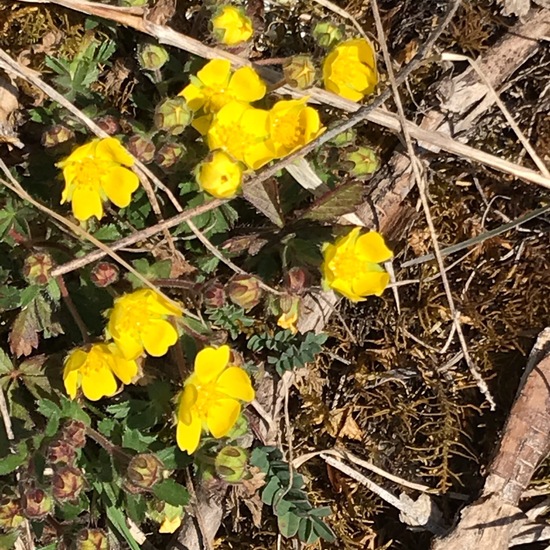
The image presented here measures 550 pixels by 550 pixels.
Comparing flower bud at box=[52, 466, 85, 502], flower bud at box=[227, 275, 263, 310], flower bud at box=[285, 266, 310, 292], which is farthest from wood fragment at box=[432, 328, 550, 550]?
flower bud at box=[52, 466, 85, 502]

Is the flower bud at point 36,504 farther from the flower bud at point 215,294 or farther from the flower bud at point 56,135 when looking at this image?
the flower bud at point 56,135

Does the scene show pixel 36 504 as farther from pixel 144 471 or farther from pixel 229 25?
pixel 229 25

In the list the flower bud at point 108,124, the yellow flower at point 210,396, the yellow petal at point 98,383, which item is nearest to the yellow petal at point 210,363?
the yellow flower at point 210,396

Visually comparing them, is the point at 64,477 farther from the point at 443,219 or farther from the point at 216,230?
the point at 443,219

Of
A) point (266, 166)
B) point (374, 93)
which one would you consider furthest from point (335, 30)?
point (266, 166)

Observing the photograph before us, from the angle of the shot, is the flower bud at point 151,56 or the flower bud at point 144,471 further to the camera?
the flower bud at point 151,56

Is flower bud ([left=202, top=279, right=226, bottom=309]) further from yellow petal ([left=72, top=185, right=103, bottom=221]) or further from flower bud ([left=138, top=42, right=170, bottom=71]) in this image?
flower bud ([left=138, top=42, right=170, bottom=71])
